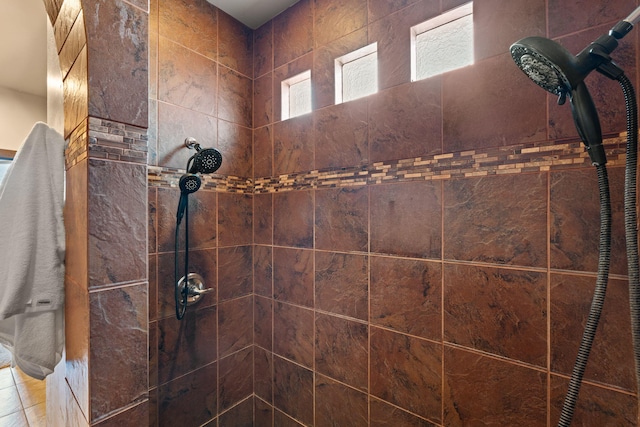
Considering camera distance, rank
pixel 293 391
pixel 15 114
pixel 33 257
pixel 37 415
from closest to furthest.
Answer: pixel 33 257, pixel 293 391, pixel 37 415, pixel 15 114

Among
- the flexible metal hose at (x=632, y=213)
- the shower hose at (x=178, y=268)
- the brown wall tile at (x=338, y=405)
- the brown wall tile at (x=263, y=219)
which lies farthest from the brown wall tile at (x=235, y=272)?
the flexible metal hose at (x=632, y=213)

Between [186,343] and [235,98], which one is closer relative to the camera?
[186,343]

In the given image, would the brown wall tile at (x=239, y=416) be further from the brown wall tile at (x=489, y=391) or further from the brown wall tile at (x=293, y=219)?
the brown wall tile at (x=489, y=391)

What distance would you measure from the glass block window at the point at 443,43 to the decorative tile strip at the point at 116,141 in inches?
40.5

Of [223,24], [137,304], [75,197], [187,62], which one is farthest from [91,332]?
[223,24]

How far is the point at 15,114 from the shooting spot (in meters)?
2.69

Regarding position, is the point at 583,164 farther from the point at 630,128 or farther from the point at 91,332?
the point at 91,332

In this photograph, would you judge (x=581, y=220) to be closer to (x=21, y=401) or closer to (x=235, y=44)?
(x=235, y=44)

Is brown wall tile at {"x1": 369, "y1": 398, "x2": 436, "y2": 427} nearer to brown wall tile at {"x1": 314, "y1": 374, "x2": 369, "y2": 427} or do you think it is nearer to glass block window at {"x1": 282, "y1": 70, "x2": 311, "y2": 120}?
brown wall tile at {"x1": 314, "y1": 374, "x2": 369, "y2": 427}

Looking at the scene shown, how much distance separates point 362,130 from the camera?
4.13 ft

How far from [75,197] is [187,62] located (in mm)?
951

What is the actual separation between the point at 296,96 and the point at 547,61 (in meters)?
1.23

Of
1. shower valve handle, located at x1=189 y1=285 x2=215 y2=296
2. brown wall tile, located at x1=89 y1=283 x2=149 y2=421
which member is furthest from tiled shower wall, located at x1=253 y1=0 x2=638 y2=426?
brown wall tile, located at x1=89 y1=283 x2=149 y2=421

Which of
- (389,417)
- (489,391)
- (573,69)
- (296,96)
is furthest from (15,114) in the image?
(489,391)
